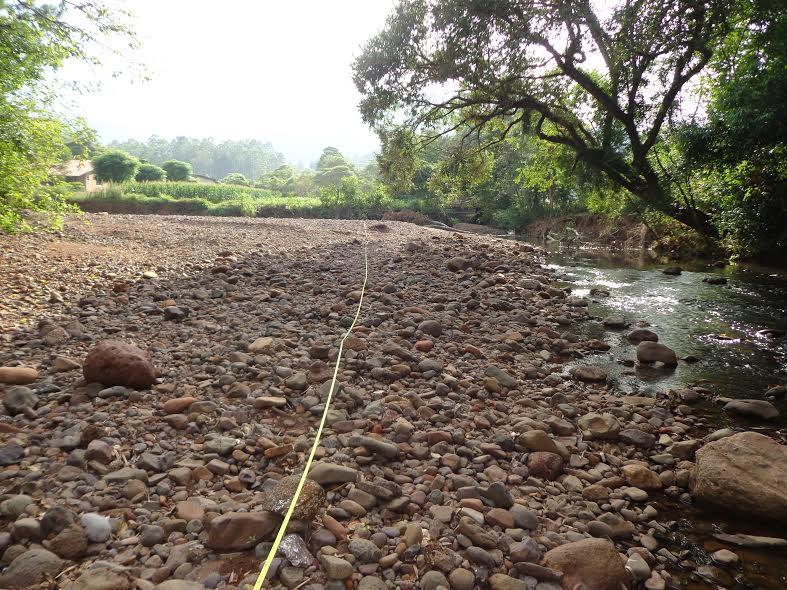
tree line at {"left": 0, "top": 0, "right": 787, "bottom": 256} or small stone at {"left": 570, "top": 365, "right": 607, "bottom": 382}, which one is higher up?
tree line at {"left": 0, "top": 0, "right": 787, "bottom": 256}

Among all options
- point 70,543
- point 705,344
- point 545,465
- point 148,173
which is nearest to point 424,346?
point 545,465

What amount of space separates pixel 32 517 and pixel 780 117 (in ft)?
45.1

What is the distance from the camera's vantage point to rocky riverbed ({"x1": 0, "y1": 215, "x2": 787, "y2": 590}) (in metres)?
2.06

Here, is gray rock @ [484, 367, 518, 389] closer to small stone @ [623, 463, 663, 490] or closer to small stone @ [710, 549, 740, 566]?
small stone @ [623, 463, 663, 490]

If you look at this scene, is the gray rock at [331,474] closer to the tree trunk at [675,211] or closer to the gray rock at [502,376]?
the gray rock at [502,376]

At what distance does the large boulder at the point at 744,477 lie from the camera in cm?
265

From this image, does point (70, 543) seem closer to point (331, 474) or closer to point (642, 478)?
point (331, 474)

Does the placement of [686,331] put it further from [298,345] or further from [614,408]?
[298,345]

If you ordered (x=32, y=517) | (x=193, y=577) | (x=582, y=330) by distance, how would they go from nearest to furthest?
(x=193, y=577), (x=32, y=517), (x=582, y=330)

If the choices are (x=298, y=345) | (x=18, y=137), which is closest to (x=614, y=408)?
(x=298, y=345)

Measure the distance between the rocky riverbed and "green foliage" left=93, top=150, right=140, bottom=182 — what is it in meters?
41.1

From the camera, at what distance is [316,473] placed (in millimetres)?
2621

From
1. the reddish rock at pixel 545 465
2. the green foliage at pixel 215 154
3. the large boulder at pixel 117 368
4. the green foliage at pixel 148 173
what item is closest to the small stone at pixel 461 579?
the reddish rock at pixel 545 465

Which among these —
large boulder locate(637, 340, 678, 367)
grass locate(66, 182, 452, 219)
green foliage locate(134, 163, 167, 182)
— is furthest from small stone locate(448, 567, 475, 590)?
green foliage locate(134, 163, 167, 182)
